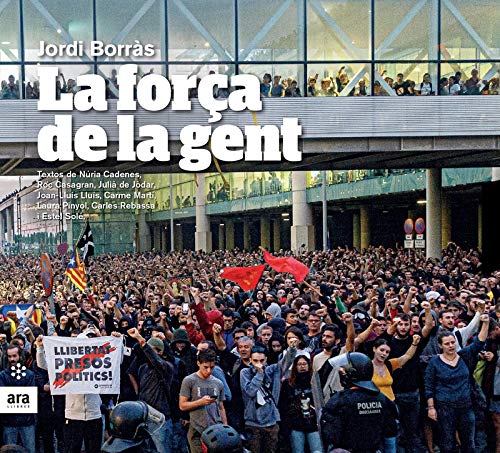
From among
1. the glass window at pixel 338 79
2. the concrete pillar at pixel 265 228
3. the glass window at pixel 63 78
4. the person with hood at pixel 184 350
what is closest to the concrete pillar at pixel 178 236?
the concrete pillar at pixel 265 228

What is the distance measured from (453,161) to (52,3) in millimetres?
Result: 13810

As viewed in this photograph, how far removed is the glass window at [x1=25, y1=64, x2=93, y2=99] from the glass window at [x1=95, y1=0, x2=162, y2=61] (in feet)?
3.08

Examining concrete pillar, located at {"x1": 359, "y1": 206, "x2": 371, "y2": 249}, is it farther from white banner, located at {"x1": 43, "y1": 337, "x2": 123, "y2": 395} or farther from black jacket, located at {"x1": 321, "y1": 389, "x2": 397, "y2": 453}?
black jacket, located at {"x1": 321, "y1": 389, "x2": 397, "y2": 453}

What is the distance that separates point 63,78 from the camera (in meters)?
22.1

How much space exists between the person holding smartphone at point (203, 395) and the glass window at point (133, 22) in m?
15.7

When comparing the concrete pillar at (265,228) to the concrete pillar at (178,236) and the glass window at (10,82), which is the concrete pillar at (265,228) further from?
the glass window at (10,82)

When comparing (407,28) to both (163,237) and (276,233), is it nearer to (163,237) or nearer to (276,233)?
(276,233)

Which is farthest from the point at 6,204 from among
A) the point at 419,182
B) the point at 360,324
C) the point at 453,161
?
the point at 360,324

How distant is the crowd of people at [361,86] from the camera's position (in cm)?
2227

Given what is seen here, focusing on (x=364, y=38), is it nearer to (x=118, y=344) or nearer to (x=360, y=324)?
(x=360, y=324)

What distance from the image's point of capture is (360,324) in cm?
1050

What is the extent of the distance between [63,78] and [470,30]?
10550 millimetres

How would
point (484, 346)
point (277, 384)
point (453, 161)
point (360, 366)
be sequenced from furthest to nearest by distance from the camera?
point (453, 161) < point (484, 346) < point (277, 384) < point (360, 366)

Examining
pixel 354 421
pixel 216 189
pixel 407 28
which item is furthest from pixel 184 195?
Result: pixel 354 421
